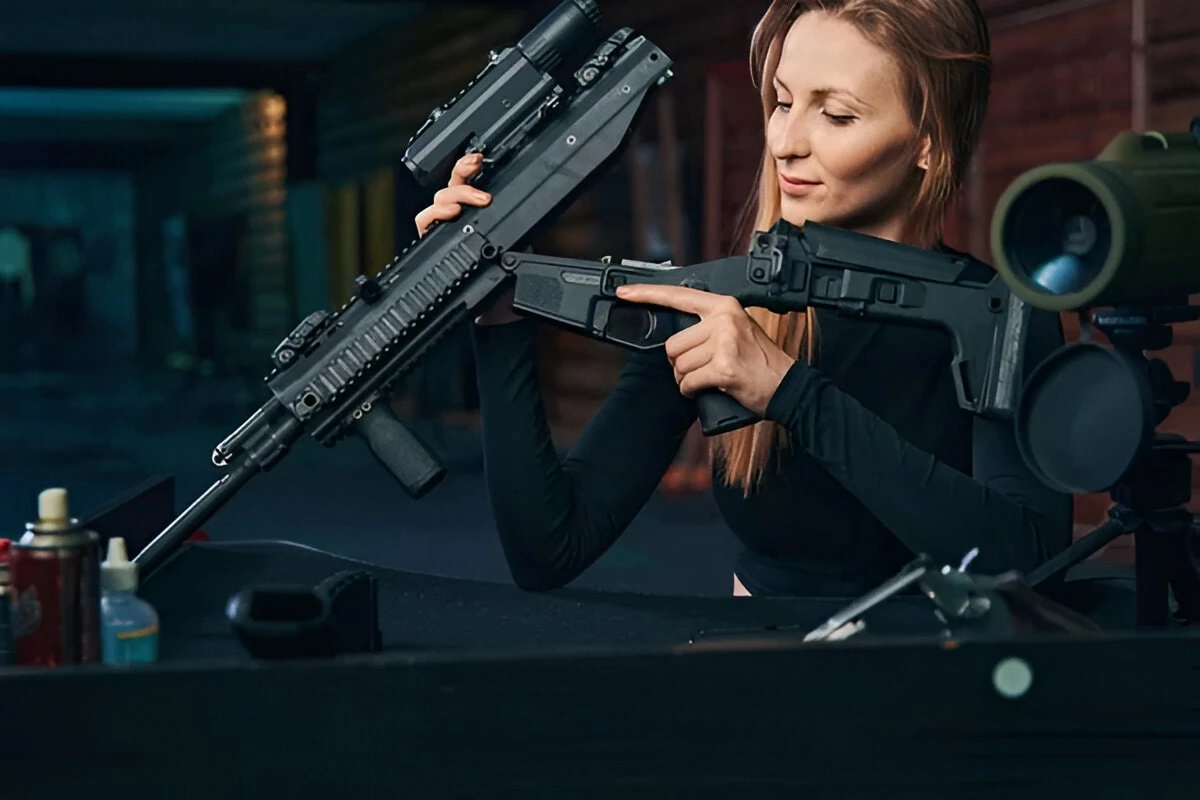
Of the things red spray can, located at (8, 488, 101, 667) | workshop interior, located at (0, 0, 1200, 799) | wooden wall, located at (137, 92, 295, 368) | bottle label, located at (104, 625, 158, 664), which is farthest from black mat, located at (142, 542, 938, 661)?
wooden wall, located at (137, 92, 295, 368)

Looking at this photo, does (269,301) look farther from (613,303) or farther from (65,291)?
(613,303)

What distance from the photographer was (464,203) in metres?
1.55

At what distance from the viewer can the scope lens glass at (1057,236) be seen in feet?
3.28

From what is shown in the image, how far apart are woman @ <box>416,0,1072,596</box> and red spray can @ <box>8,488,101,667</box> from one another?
22.0 inches

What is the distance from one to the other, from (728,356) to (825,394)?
0.09 metres

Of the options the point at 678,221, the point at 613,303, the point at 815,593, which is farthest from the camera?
the point at 678,221

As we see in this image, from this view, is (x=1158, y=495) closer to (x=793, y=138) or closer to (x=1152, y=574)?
(x=1152, y=574)

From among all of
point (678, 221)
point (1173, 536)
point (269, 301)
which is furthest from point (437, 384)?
point (1173, 536)

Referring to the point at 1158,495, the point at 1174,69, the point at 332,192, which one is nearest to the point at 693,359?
the point at 1158,495

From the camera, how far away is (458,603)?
154 cm

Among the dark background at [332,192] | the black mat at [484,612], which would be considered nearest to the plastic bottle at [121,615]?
the black mat at [484,612]

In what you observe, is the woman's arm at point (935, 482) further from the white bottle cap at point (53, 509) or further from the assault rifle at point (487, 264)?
the white bottle cap at point (53, 509)

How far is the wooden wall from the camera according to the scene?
14.3 meters

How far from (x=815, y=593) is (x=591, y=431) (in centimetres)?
29
